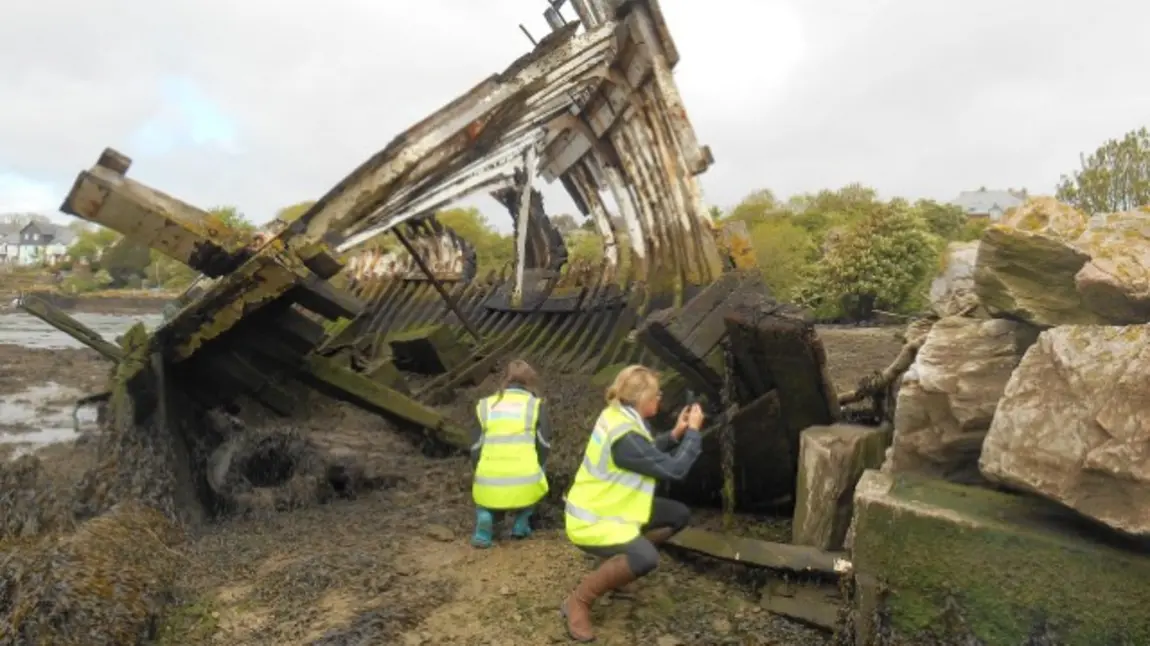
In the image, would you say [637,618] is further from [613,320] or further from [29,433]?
[29,433]

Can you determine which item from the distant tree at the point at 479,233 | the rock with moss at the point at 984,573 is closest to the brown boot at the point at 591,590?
the rock with moss at the point at 984,573

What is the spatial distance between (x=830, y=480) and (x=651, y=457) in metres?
1.16

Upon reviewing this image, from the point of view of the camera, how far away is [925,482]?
360 cm

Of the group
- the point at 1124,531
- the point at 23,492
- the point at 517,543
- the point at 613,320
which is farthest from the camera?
the point at 613,320

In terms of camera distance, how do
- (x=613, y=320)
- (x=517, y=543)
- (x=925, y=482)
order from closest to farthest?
(x=925, y=482) → (x=517, y=543) → (x=613, y=320)

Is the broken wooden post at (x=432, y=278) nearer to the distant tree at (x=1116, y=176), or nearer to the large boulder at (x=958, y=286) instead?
the large boulder at (x=958, y=286)

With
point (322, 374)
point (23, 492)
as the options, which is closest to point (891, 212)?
point (322, 374)

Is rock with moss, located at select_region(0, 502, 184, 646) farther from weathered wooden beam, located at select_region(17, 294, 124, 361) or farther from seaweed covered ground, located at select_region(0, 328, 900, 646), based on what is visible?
weathered wooden beam, located at select_region(17, 294, 124, 361)

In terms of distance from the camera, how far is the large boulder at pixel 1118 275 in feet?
10.6

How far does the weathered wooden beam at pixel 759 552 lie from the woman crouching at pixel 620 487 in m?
0.71

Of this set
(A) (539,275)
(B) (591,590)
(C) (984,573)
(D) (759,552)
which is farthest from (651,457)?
(A) (539,275)

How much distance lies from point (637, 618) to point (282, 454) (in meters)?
3.98

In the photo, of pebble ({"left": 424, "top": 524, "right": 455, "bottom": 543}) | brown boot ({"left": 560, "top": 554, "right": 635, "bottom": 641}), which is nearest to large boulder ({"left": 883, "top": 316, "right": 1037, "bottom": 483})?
brown boot ({"left": 560, "top": 554, "right": 635, "bottom": 641})

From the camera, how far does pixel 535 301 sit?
12297 mm
